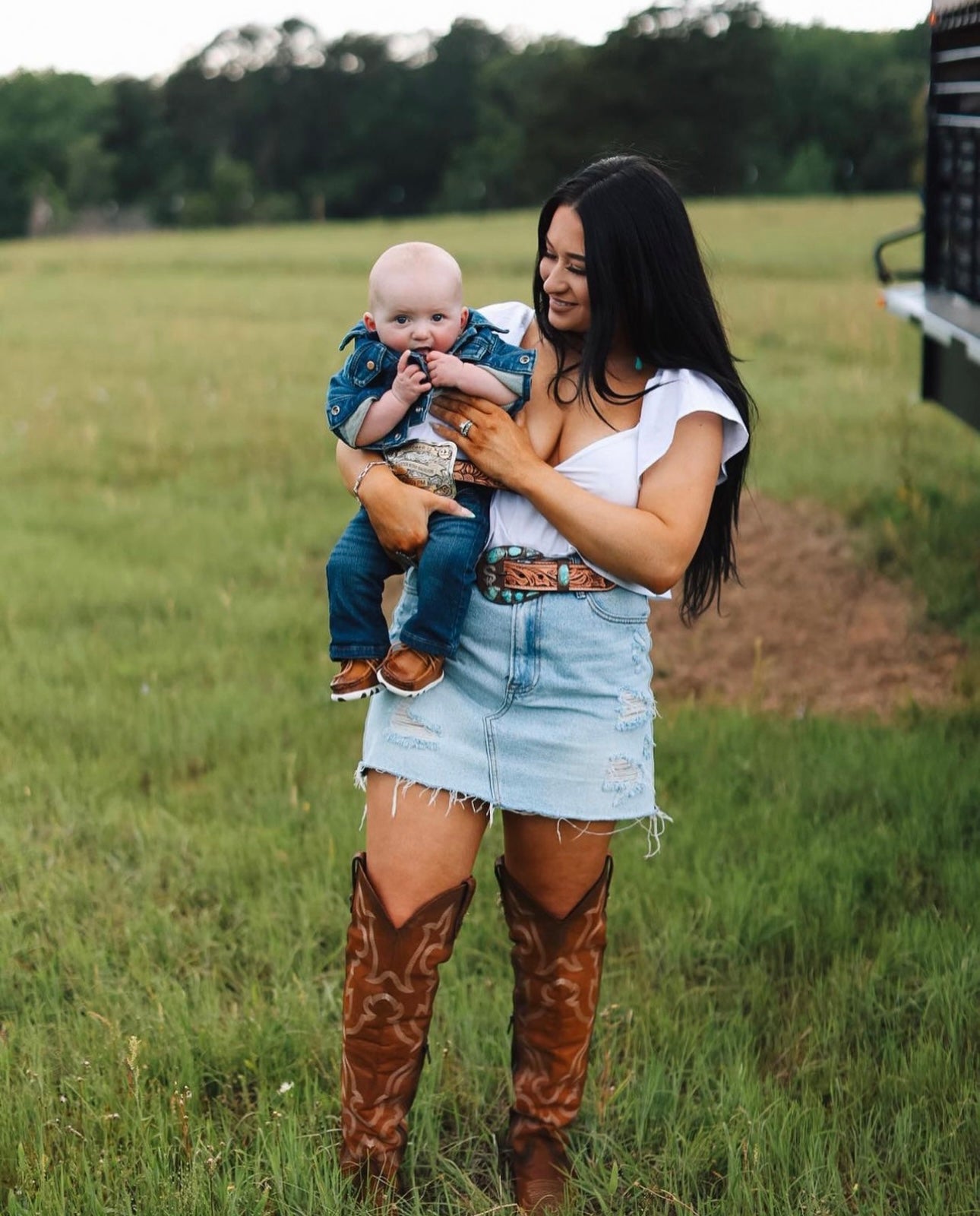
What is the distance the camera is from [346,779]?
4492 millimetres

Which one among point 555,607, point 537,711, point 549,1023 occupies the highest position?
point 555,607

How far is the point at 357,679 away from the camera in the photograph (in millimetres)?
2467

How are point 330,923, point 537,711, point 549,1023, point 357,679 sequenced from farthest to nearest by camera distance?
1. point 330,923
2. point 549,1023
3. point 357,679
4. point 537,711

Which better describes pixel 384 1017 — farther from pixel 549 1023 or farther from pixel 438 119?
pixel 438 119

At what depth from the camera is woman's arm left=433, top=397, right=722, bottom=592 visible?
2.23 m

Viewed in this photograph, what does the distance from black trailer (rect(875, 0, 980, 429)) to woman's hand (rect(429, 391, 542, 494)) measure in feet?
9.89

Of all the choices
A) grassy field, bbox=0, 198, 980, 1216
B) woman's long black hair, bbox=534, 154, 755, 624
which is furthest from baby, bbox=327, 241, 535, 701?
grassy field, bbox=0, 198, 980, 1216

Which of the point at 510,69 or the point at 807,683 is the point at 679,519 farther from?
the point at 510,69

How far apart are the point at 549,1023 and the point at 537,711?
25.6 inches

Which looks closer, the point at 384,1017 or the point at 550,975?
the point at 384,1017

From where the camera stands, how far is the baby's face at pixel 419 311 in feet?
7.43

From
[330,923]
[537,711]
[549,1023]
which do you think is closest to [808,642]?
[330,923]

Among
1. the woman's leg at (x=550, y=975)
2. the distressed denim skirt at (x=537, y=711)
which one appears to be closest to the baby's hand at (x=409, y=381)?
the distressed denim skirt at (x=537, y=711)

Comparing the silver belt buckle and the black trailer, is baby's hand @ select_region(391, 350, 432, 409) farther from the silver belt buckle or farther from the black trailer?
the black trailer
